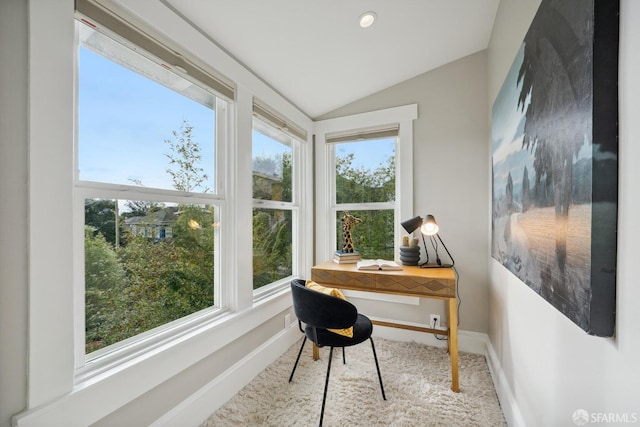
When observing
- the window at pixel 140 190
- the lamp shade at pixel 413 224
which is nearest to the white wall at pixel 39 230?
the window at pixel 140 190

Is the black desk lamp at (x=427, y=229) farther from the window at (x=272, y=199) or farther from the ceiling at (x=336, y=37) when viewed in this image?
the ceiling at (x=336, y=37)

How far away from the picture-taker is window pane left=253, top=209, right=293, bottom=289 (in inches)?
86.7

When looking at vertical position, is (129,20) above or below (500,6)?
below

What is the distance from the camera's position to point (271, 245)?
94.7 inches

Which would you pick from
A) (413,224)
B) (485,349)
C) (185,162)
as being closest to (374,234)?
(413,224)

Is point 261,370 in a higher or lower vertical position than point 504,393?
lower

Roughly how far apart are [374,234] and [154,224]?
1.97 metres

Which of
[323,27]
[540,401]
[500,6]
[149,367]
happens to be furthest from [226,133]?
[540,401]

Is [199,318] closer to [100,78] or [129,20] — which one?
[100,78]

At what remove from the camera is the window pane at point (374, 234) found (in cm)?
269

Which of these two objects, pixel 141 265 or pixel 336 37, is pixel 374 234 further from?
pixel 141 265

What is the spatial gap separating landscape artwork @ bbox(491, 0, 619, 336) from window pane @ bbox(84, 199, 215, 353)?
1739mm

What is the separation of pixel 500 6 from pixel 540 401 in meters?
2.28

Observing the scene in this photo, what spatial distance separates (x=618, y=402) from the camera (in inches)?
25.9
